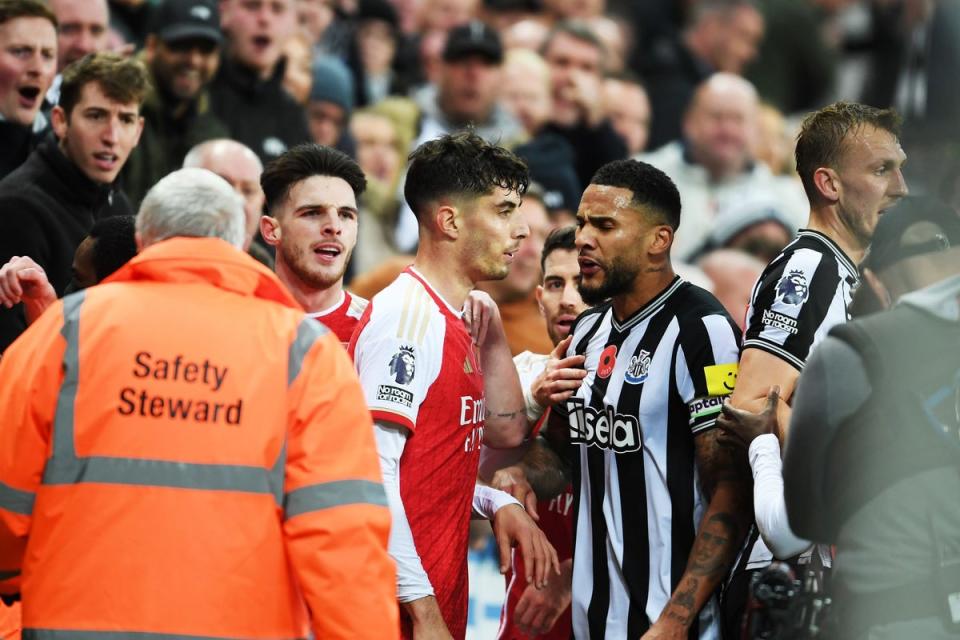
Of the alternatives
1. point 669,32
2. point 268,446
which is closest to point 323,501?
point 268,446

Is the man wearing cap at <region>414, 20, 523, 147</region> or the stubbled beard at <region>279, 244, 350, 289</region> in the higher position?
the man wearing cap at <region>414, 20, 523, 147</region>

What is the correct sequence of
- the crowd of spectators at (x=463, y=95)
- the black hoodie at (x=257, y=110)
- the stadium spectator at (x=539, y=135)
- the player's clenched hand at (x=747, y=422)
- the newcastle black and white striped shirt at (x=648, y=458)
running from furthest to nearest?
the stadium spectator at (x=539, y=135) < the black hoodie at (x=257, y=110) < the crowd of spectators at (x=463, y=95) < the newcastle black and white striped shirt at (x=648, y=458) < the player's clenched hand at (x=747, y=422)

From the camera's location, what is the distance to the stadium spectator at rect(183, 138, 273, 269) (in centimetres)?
773

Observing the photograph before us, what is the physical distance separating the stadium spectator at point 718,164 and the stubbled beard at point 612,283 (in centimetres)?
513

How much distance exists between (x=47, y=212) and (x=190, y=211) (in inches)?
90.3

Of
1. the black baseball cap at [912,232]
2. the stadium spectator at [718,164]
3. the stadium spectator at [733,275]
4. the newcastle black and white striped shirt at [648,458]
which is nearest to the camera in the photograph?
the black baseball cap at [912,232]

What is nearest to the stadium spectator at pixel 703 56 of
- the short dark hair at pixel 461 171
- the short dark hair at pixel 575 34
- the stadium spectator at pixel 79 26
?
the short dark hair at pixel 575 34

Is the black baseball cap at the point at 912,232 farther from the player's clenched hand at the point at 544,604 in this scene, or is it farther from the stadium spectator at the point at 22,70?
the stadium spectator at the point at 22,70

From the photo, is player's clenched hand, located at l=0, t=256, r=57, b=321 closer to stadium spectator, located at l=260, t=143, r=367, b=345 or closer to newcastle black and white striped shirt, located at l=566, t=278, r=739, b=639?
stadium spectator, located at l=260, t=143, r=367, b=345

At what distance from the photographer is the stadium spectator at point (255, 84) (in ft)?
30.5

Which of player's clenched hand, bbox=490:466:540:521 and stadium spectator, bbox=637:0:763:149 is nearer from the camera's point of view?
player's clenched hand, bbox=490:466:540:521

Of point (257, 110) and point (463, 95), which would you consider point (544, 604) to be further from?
point (463, 95)

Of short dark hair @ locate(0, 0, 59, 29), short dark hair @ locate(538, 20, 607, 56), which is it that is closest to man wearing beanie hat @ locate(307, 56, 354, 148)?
short dark hair @ locate(538, 20, 607, 56)

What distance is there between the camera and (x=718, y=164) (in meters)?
11.2
